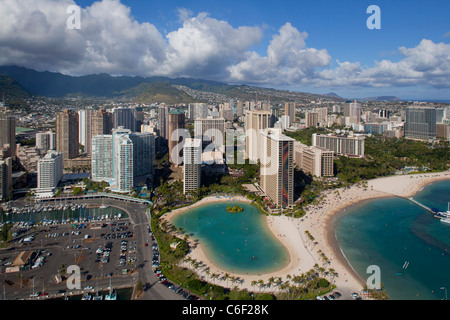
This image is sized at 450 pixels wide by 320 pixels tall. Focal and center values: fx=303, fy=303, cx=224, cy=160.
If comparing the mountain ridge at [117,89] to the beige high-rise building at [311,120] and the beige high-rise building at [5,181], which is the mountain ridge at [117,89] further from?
the beige high-rise building at [5,181]

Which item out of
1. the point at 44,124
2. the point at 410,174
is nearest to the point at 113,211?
the point at 410,174

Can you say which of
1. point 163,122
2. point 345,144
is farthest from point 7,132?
point 345,144

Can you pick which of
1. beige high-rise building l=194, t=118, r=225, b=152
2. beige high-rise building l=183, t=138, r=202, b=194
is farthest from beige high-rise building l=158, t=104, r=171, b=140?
beige high-rise building l=183, t=138, r=202, b=194

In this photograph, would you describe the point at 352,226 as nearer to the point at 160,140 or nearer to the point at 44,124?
the point at 160,140

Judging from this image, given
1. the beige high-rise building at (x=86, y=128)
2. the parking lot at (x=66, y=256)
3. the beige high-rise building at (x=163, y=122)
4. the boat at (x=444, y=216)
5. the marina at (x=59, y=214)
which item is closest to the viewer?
the parking lot at (x=66, y=256)

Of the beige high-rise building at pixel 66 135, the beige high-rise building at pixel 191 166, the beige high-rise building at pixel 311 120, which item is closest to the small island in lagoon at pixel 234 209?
the beige high-rise building at pixel 191 166

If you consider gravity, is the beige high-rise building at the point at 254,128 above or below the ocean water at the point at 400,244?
above

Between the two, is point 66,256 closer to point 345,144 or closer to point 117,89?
point 345,144
